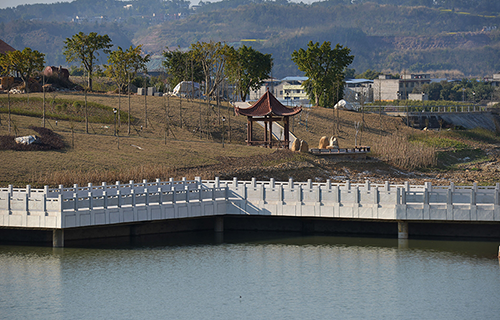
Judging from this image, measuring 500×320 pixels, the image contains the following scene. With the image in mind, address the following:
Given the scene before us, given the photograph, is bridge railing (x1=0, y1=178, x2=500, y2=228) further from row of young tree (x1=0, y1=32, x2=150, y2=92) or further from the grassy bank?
row of young tree (x1=0, y1=32, x2=150, y2=92)

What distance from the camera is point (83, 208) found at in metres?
39.4

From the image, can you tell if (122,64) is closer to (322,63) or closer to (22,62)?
(22,62)

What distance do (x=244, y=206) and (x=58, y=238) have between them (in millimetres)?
11869

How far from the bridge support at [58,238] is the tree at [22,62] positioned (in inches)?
2315

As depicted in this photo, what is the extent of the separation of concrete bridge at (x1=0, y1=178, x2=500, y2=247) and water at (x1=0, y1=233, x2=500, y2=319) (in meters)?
1.68

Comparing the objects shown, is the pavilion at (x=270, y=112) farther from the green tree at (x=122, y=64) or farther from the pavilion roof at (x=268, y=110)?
the green tree at (x=122, y=64)

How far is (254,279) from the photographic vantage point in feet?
115

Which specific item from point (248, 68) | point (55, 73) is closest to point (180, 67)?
point (248, 68)

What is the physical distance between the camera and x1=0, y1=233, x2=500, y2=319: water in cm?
3002

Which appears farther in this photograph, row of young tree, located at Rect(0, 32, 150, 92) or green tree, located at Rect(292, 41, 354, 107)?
green tree, located at Rect(292, 41, 354, 107)

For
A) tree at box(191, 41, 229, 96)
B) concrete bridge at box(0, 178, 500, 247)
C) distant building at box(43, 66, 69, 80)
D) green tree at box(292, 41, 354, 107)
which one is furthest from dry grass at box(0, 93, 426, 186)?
distant building at box(43, 66, 69, 80)

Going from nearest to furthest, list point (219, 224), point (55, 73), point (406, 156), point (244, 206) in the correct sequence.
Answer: point (244, 206)
point (219, 224)
point (406, 156)
point (55, 73)

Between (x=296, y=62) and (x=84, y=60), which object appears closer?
(x=84, y=60)

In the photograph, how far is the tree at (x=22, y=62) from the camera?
3760 inches
